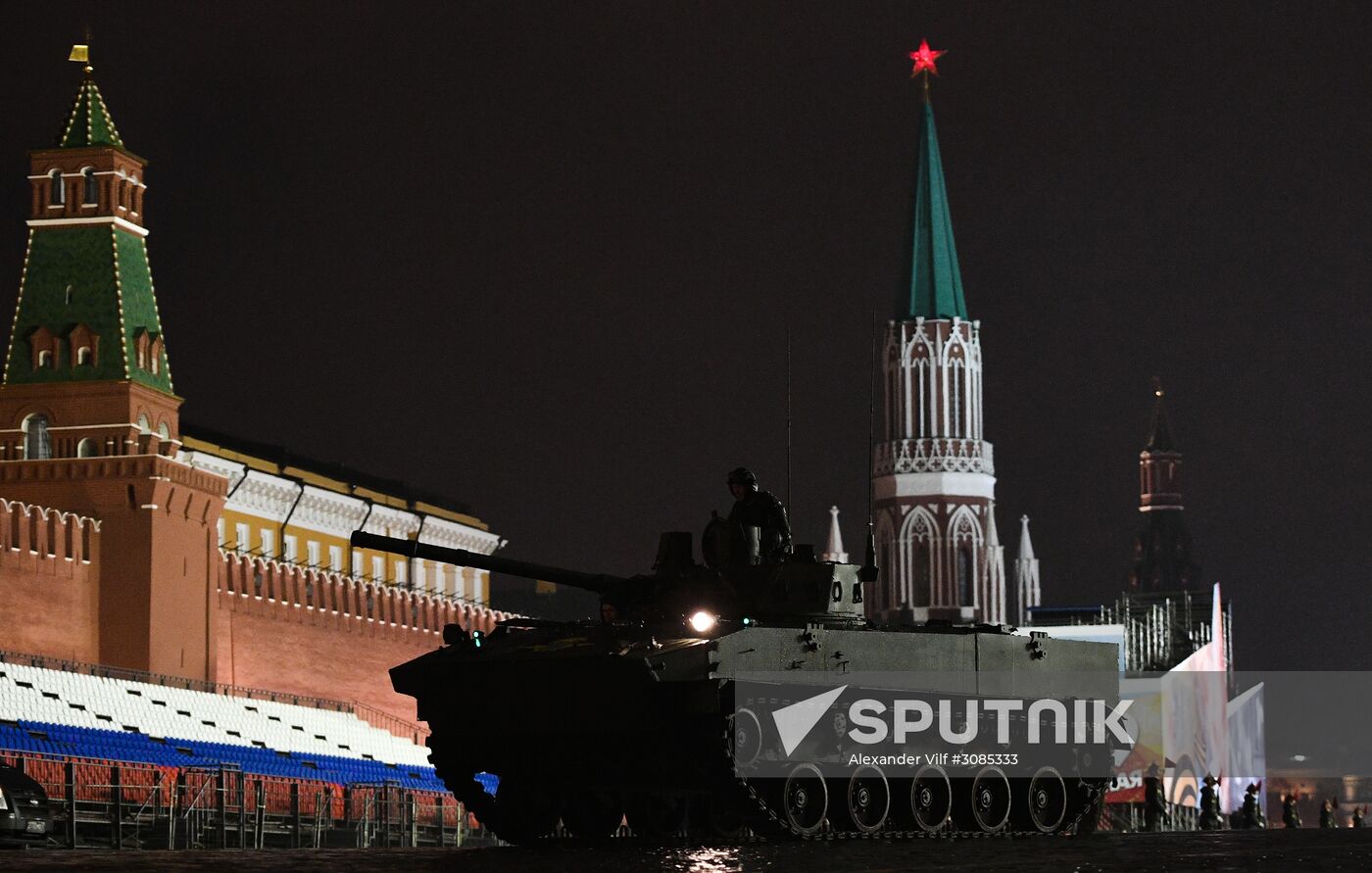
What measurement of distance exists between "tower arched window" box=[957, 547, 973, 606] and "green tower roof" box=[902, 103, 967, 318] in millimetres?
11117

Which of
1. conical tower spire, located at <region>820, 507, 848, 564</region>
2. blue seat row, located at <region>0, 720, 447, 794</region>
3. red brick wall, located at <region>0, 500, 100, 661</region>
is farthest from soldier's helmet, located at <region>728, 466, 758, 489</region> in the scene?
conical tower spire, located at <region>820, 507, 848, 564</region>

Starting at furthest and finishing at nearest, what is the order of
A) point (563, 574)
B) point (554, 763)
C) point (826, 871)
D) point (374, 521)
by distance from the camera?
point (374, 521)
point (563, 574)
point (554, 763)
point (826, 871)

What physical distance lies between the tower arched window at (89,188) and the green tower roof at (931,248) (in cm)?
6833

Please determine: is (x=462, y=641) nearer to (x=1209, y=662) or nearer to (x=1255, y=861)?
(x=1255, y=861)

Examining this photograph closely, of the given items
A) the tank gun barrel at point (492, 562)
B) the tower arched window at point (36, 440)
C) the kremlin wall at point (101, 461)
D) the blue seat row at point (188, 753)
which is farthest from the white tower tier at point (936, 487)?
the tank gun barrel at point (492, 562)

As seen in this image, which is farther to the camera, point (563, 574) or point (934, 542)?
point (934, 542)

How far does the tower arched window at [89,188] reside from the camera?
54.4 metres

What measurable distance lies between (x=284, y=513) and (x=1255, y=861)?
6112 cm

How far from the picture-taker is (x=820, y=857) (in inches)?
722

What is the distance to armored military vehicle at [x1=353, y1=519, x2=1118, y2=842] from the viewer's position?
851 inches

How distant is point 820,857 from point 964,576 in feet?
326

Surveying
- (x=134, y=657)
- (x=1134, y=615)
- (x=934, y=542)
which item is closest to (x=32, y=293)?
(x=134, y=657)

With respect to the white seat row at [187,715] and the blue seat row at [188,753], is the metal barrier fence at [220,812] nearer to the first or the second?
the blue seat row at [188,753]

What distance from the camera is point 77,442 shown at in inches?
2160
